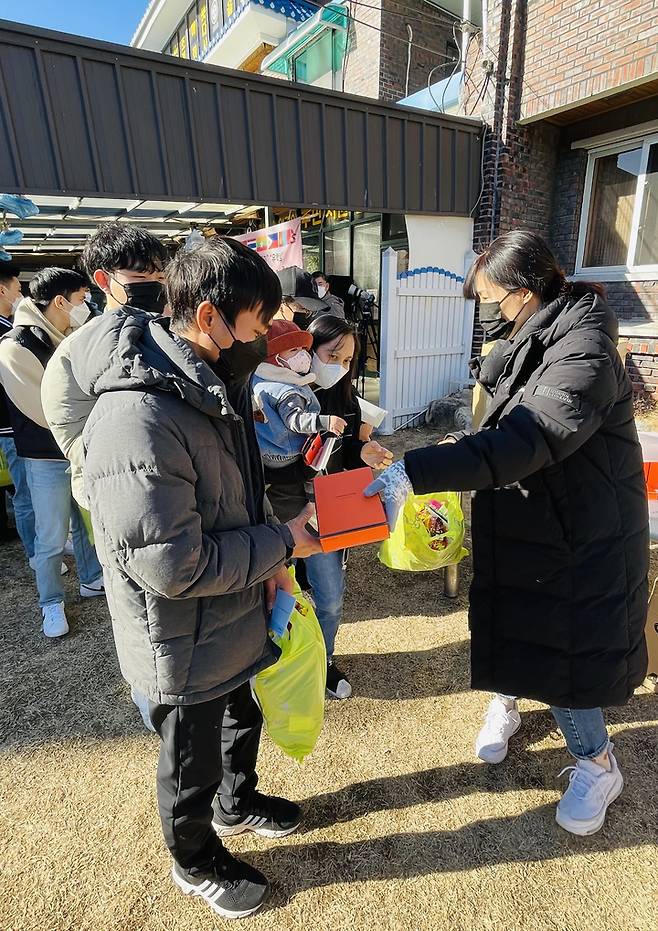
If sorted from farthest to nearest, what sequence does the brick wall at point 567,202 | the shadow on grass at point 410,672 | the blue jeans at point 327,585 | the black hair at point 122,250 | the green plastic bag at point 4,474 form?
the brick wall at point 567,202 → the green plastic bag at point 4,474 → the shadow on grass at point 410,672 → the blue jeans at point 327,585 → the black hair at point 122,250

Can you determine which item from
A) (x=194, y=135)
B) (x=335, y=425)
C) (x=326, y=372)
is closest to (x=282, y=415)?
(x=335, y=425)

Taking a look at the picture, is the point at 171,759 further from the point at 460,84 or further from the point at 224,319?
the point at 460,84

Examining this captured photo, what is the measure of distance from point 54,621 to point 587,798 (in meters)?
2.76

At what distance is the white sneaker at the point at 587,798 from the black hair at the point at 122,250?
2461mm

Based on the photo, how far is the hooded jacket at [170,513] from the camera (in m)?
1.04

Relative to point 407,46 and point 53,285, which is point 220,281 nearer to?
point 53,285

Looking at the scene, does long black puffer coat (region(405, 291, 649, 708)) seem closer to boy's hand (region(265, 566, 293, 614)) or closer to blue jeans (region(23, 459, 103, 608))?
boy's hand (region(265, 566, 293, 614))

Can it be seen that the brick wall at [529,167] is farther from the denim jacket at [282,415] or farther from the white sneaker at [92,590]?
the white sneaker at [92,590]

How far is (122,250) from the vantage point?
1948 mm

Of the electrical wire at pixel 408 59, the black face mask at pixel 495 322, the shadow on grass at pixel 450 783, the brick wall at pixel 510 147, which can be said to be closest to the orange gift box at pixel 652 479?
the shadow on grass at pixel 450 783

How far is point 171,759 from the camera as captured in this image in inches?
51.4

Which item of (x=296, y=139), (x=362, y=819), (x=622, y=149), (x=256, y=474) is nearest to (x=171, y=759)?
(x=256, y=474)

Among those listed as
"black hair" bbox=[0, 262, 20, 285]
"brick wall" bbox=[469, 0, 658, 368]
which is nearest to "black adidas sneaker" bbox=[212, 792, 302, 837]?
"black hair" bbox=[0, 262, 20, 285]

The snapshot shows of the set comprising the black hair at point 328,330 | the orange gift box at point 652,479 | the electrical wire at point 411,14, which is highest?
the electrical wire at point 411,14
